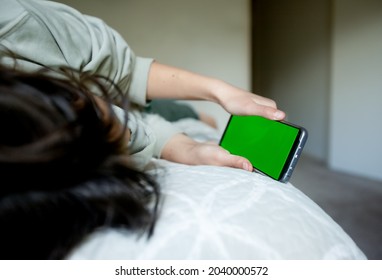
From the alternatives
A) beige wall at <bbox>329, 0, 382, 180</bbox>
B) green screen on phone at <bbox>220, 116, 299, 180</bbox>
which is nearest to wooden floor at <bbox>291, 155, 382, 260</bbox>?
beige wall at <bbox>329, 0, 382, 180</bbox>

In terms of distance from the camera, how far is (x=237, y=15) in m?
1.35

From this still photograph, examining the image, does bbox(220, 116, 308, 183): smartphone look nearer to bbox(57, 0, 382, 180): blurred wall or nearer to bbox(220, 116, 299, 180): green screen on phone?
bbox(220, 116, 299, 180): green screen on phone

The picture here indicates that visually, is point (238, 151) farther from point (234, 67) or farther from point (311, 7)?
point (311, 7)

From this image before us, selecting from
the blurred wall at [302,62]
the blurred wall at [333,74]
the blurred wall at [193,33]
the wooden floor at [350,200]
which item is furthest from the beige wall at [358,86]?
the blurred wall at [193,33]

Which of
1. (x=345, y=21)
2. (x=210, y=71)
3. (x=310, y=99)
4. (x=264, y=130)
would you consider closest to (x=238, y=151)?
(x=264, y=130)

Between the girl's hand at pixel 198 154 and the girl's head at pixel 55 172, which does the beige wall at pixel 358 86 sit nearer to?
the girl's hand at pixel 198 154

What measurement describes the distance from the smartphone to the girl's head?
207mm

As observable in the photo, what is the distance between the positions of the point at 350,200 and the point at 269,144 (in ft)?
3.66

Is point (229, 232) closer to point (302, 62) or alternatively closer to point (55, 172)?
point (55, 172)

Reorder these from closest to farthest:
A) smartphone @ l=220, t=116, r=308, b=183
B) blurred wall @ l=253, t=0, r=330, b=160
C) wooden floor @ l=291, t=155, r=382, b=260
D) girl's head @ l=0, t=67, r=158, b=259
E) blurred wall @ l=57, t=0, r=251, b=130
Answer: girl's head @ l=0, t=67, r=158, b=259 → smartphone @ l=220, t=116, r=308, b=183 → wooden floor @ l=291, t=155, r=382, b=260 → blurred wall @ l=57, t=0, r=251, b=130 → blurred wall @ l=253, t=0, r=330, b=160

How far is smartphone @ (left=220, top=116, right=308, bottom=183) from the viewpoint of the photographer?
366mm

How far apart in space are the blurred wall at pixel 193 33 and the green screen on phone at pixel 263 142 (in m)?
0.91

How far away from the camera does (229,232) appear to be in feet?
0.76

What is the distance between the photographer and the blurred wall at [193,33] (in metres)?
1.30
